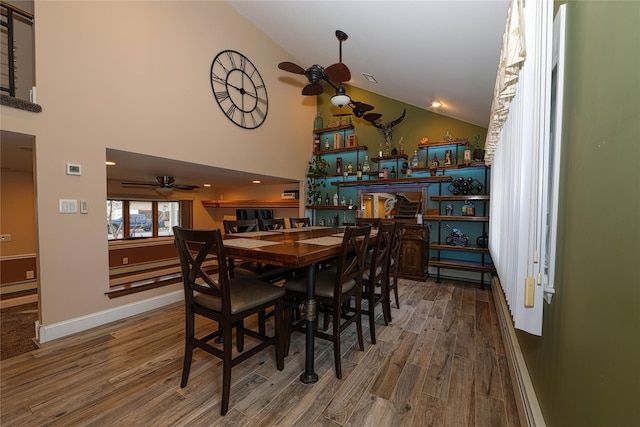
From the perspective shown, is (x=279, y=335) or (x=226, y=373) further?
(x=279, y=335)

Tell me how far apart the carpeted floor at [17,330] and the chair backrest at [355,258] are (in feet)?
8.49

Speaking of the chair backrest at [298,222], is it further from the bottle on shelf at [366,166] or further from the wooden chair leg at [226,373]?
the wooden chair leg at [226,373]

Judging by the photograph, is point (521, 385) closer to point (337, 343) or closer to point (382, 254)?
point (337, 343)

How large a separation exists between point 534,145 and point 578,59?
31 centimetres

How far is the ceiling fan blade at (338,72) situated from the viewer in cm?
285

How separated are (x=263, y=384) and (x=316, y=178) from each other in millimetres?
4348

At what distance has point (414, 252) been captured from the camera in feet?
13.5

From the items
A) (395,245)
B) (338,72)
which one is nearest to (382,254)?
(395,245)

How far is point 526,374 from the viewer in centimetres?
146

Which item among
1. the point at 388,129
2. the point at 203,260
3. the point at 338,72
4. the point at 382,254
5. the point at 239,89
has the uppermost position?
the point at 239,89

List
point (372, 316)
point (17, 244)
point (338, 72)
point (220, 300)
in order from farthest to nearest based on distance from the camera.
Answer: point (17, 244), point (338, 72), point (372, 316), point (220, 300)

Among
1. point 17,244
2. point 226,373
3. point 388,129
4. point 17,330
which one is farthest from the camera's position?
point 388,129

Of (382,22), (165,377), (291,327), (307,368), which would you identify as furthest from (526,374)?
(382,22)

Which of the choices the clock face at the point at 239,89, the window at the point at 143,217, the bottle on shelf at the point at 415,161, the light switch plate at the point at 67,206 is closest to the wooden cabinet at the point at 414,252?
the bottle on shelf at the point at 415,161
